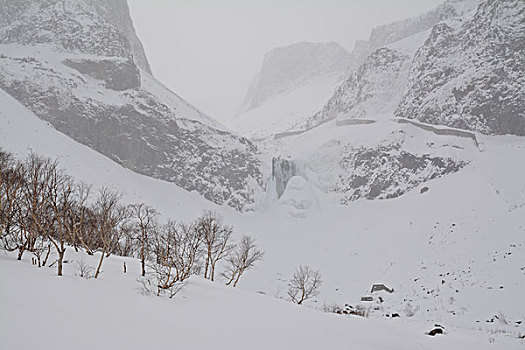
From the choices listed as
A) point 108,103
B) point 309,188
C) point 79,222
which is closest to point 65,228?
point 79,222

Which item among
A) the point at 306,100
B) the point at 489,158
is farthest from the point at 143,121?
the point at 306,100

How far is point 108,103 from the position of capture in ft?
211

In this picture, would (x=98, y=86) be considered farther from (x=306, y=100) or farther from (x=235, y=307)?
(x=306, y=100)

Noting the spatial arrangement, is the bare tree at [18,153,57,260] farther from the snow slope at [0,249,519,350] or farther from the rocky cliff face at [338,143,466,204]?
the rocky cliff face at [338,143,466,204]

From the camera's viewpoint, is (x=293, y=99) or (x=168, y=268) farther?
(x=293, y=99)

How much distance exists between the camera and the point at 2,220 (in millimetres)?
15344

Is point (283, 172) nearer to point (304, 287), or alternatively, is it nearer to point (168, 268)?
point (304, 287)

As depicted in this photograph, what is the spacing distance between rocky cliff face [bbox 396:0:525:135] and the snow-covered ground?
5.05m

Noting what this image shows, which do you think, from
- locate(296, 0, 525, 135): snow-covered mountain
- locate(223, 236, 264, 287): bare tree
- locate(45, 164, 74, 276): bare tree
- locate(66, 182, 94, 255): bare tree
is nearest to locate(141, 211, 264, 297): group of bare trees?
locate(223, 236, 264, 287): bare tree

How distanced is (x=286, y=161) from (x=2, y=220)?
58.2 m

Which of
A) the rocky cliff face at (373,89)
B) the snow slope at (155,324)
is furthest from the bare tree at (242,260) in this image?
the rocky cliff face at (373,89)

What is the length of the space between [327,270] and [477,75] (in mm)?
49270

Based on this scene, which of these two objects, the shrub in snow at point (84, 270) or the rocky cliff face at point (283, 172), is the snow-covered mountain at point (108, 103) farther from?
the shrub in snow at point (84, 270)

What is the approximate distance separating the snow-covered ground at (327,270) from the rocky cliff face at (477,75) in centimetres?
505
